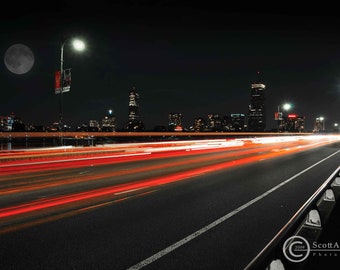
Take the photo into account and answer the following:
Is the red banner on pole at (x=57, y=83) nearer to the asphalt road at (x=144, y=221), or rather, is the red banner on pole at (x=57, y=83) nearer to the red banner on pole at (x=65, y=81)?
the red banner on pole at (x=65, y=81)

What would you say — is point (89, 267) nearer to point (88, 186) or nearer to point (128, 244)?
point (128, 244)

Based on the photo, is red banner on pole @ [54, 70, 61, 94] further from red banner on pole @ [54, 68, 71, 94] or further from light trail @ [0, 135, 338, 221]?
light trail @ [0, 135, 338, 221]

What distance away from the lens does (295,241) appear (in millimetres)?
5266

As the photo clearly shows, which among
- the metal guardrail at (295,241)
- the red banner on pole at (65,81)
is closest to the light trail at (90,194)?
the metal guardrail at (295,241)

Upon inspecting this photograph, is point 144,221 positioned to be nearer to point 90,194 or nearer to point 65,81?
point 90,194

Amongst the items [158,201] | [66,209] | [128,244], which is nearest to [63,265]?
[128,244]

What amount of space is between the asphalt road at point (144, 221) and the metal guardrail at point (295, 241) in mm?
689

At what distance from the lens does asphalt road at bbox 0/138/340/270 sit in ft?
16.8

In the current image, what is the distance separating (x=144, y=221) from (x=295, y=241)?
3.24 meters

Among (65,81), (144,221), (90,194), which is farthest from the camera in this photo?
(65,81)

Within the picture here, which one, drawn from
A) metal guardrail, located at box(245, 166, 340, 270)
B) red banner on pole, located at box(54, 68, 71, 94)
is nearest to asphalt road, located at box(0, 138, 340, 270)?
metal guardrail, located at box(245, 166, 340, 270)

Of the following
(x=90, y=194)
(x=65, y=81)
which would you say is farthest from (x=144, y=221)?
(x=65, y=81)

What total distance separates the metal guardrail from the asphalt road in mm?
689

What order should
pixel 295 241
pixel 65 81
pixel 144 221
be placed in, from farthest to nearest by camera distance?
pixel 65 81, pixel 144 221, pixel 295 241
